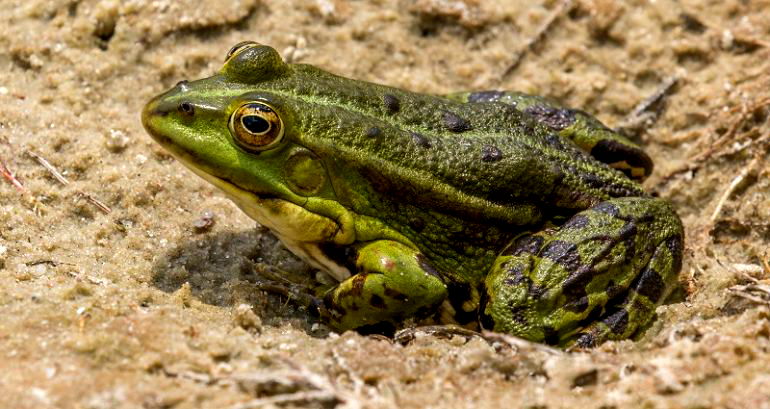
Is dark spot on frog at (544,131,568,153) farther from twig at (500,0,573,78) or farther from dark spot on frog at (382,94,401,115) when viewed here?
twig at (500,0,573,78)

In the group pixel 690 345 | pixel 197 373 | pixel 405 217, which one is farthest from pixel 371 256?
pixel 690 345

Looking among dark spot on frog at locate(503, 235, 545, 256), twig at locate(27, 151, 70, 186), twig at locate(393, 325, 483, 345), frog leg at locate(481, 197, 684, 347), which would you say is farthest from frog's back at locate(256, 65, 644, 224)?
twig at locate(27, 151, 70, 186)

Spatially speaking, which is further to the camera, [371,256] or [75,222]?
[75,222]

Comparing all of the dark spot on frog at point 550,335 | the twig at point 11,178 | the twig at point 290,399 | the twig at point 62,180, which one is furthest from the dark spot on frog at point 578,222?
the twig at point 11,178

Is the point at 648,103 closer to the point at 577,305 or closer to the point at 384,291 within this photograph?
the point at 577,305

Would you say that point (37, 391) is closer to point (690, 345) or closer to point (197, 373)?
point (197, 373)

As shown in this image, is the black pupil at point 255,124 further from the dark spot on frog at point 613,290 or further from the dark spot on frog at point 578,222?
the dark spot on frog at point 613,290

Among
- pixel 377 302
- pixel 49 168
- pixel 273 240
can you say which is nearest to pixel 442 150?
pixel 377 302
